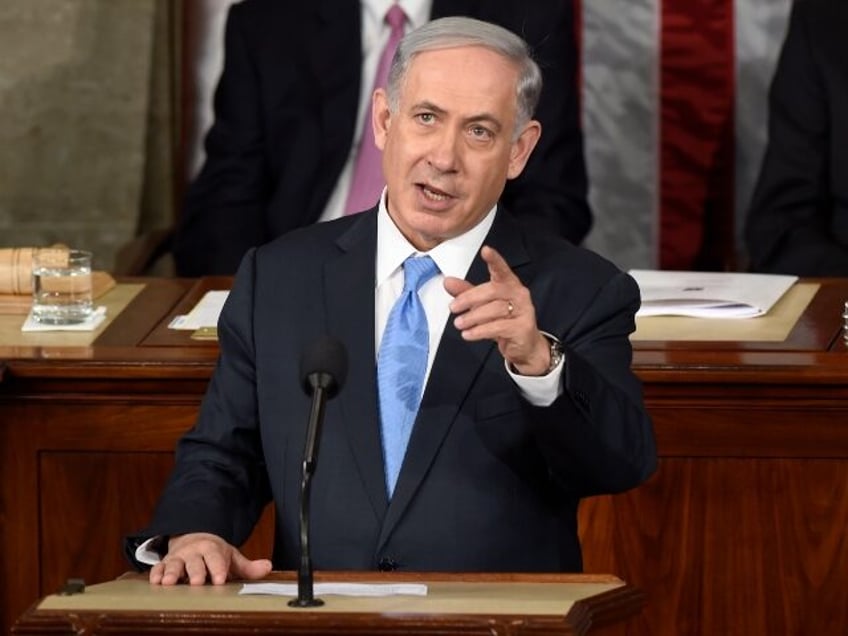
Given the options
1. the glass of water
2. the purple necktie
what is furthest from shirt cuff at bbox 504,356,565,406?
the purple necktie

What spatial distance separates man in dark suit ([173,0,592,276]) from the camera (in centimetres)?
474

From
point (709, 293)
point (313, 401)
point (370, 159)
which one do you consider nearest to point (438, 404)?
point (313, 401)

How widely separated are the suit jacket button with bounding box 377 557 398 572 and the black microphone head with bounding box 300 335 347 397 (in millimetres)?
468

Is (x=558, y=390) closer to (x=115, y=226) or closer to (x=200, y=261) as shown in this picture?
(x=200, y=261)

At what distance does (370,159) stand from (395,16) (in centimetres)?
35

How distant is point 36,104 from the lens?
5160 millimetres

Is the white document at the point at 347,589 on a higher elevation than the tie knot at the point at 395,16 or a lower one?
lower

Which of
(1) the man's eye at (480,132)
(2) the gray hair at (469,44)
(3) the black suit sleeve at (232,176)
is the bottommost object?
(1) the man's eye at (480,132)

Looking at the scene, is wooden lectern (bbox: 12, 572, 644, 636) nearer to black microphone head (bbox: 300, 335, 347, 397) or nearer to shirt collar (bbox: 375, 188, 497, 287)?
black microphone head (bbox: 300, 335, 347, 397)

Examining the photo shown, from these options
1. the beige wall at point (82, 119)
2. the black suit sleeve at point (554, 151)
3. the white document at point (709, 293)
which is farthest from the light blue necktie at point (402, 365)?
the beige wall at point (82, 119)

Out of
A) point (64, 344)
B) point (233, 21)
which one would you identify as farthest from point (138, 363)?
point (233, 21)

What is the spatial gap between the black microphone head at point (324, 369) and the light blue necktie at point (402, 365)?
47 cm

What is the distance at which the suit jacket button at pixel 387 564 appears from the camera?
2617mm

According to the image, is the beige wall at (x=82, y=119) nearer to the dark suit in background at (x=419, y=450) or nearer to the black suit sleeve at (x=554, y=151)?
the black suit sleeve at (x=554, y=151)
